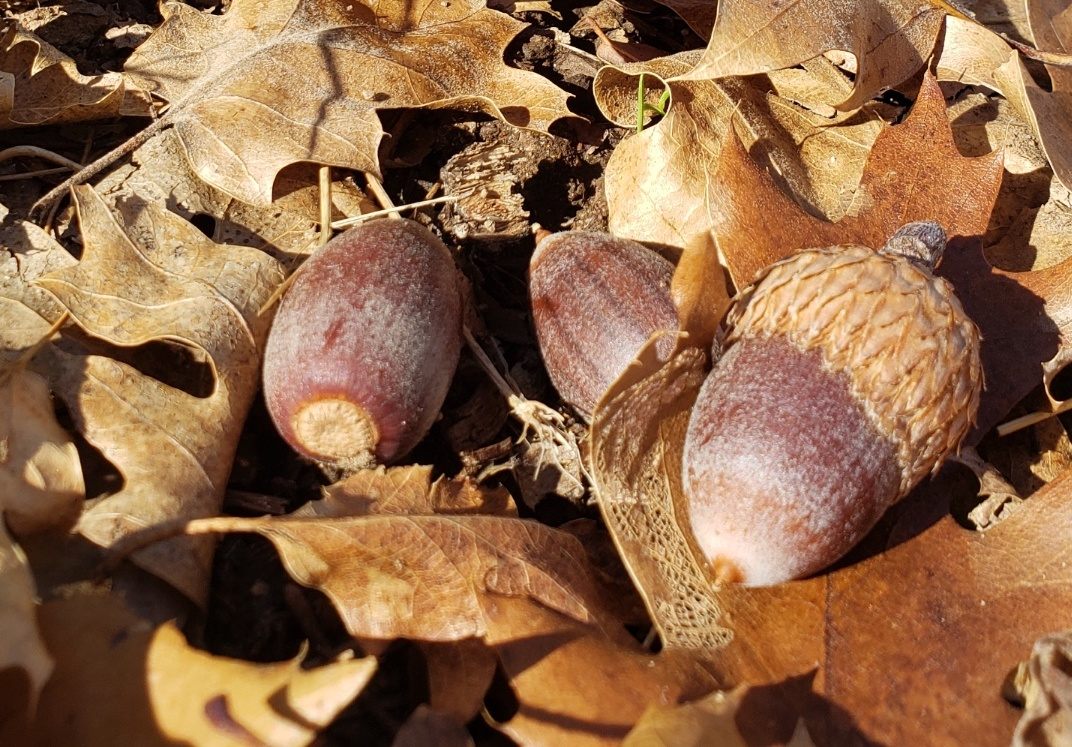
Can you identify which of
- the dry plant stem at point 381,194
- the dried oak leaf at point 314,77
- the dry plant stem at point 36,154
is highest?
the dried oak leaf at point 314,77

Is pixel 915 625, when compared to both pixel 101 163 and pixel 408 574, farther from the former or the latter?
pixel 101 163

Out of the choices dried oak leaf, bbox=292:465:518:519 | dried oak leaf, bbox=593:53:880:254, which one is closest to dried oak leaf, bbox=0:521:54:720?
dried oak leaf, bbox=292:465:518:519

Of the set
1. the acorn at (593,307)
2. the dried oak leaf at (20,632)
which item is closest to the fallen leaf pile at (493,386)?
the dried oak leaf at (20,632)

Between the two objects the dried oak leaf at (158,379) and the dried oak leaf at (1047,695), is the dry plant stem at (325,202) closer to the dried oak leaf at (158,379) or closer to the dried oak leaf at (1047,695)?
the dried oak leaf at (158,379)

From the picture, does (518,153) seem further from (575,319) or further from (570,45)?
(575,319)

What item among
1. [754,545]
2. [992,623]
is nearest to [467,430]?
[754,545]

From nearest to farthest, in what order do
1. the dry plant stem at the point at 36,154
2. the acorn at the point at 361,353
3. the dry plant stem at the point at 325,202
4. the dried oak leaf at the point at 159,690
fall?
the dried oak leaf at the point at 159,690, the acorn at the point at 361,353, the dry plant stem at the point at 325,202, the dry plant stem at the point at 36,154

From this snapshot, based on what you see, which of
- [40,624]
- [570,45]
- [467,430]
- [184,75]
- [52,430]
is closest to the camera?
[40,624]
